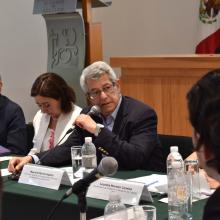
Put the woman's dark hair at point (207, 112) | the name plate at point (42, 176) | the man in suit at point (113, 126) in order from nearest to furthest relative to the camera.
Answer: the woman's dark hair at point (207, 112) < the name plate at point (42, 176) < the man in suit at point (113, 126)

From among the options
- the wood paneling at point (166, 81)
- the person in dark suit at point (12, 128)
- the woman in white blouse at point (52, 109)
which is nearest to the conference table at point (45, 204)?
the woman in white blouse at point (52, 109)

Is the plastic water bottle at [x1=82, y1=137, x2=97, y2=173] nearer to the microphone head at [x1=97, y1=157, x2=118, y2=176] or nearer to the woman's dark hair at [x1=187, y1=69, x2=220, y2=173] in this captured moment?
the microphone head at [x1=97, y1=157, x2=118, y2=176]

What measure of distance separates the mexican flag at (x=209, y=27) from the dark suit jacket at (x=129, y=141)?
283 cm

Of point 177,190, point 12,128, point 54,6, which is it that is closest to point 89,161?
point 177,190

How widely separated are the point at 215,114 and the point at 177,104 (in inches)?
129

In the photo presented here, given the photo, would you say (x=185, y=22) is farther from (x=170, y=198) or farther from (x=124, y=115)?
(x=170, y=198)

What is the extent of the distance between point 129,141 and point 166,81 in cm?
158

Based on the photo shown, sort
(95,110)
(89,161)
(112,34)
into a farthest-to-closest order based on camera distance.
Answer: (112,34) < (95,110) < (89,161)

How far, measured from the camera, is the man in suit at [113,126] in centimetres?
288

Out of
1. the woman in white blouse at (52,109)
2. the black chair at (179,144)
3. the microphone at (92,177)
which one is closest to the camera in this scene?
the microphone at (92,177)

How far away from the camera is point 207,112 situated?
3.75ft

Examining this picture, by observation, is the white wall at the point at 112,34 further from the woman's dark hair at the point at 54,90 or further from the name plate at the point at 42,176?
the name plate at the point at 42,176

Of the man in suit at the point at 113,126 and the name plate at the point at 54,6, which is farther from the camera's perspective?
the name plate at the point at 54,6

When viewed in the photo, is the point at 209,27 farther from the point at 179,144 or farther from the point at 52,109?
the point at 179,144
